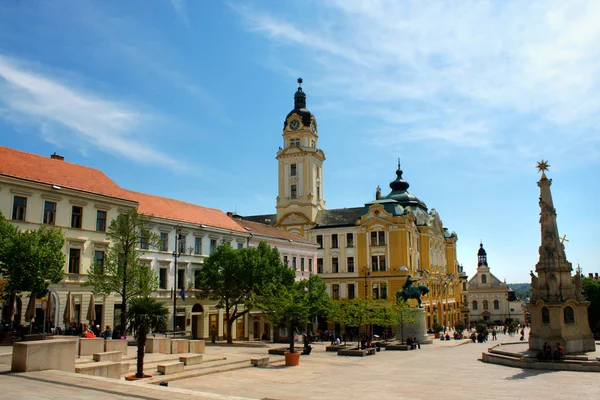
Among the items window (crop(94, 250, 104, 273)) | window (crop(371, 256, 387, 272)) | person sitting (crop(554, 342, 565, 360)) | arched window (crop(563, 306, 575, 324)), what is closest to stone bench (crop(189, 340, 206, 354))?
window (crop(94, 250, 104, 273))

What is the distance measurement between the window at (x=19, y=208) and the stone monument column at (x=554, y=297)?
30.7 meters

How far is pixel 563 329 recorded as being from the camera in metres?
28.8

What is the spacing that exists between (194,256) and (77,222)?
11.7 meters

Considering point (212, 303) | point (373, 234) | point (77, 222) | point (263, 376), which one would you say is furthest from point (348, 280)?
point (263, 376)

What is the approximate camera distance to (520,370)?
26.2 m

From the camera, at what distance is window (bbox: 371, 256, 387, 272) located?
66.4 m

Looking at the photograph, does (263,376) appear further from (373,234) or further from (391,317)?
(373,234)

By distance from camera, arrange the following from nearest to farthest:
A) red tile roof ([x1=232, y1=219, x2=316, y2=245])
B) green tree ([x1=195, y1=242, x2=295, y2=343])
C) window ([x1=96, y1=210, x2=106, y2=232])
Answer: window ([x1=96, y1=210, x2=106, y2=232]) → green tree ([x1=195, y1=242, x2=295, y2=343]) → red tile roof ([x1=232, y1=219, x2=316, y2=245])

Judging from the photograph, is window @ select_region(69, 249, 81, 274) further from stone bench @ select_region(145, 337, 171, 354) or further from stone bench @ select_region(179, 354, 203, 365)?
stone bench @ select_region(179, 354, 203, 365)

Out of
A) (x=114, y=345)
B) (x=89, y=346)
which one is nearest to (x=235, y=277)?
(x=114, y=345)

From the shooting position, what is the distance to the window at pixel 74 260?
34.0 meters

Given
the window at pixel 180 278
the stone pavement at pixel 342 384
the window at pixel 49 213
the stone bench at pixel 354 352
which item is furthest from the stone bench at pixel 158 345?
the window at pixel 180 278

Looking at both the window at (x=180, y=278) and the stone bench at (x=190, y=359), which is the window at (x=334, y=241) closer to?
the window at (x=180, y=278)

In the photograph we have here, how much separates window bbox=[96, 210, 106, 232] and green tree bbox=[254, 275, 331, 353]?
1186cm
